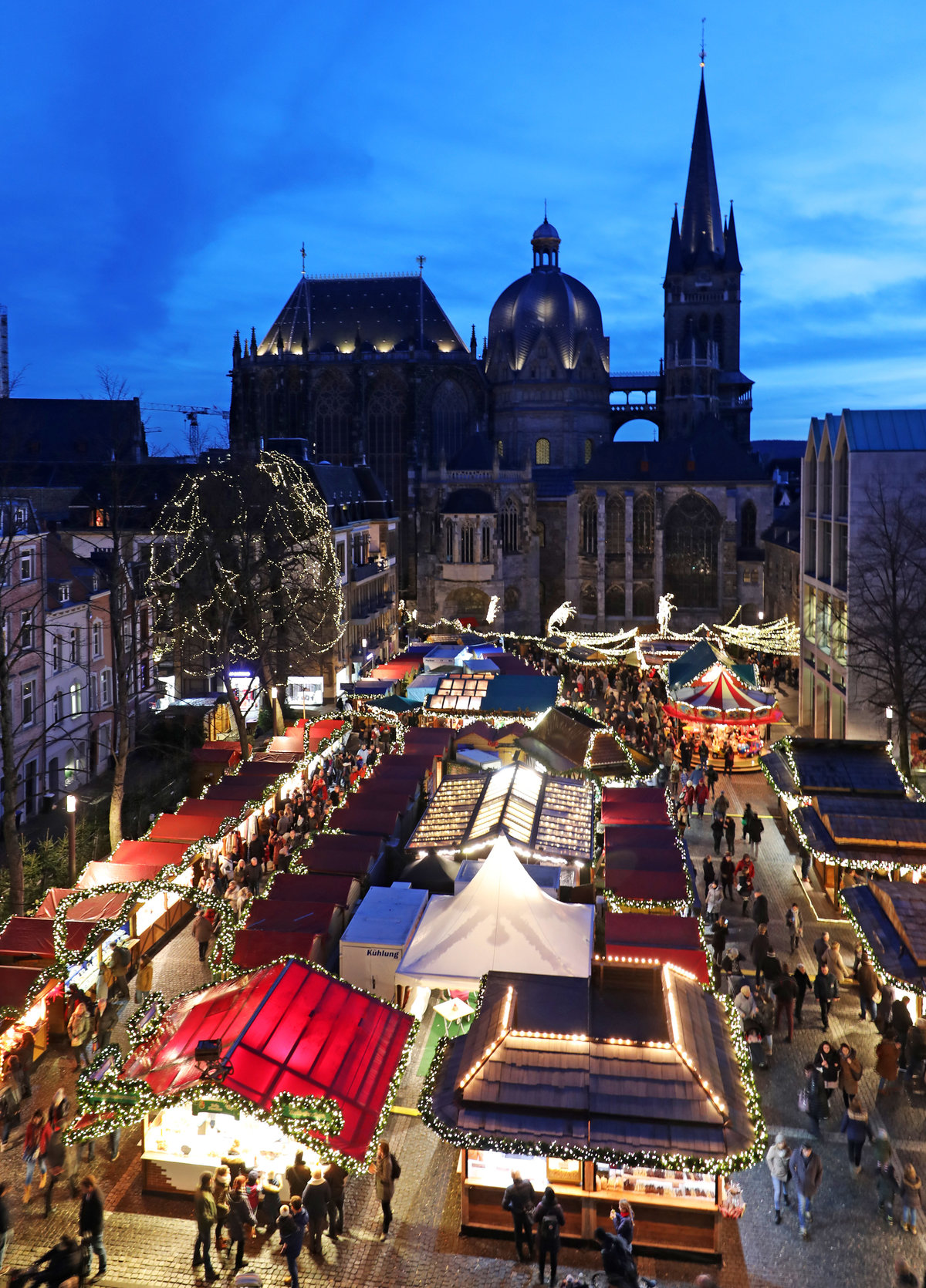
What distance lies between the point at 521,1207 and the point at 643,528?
58.9m

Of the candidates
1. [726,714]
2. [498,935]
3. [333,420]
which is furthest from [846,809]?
[333,420]

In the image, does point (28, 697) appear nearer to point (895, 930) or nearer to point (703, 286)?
point (895, 930)

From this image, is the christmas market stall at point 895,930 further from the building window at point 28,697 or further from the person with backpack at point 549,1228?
the building window at point 28,697

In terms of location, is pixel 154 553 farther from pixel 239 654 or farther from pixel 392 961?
pixel 392 961

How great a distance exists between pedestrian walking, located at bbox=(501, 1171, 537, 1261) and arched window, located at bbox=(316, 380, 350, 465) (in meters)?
64.2

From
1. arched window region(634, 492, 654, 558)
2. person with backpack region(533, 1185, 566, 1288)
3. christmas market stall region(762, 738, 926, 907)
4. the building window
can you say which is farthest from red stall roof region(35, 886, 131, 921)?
arched window region(634, 492, 654, 558)

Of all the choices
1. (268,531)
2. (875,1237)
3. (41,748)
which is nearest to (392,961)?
(875,1237)

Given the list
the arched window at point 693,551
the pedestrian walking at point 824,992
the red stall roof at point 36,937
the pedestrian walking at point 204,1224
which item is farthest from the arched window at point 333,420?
the pedestrian walking at point 204,1224

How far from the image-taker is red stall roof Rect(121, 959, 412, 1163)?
11.2m

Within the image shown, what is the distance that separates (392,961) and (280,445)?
38471 millimetres

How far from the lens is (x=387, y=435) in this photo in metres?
71.6

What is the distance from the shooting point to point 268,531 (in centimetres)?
3641

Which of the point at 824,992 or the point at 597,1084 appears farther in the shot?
the point at 824,992

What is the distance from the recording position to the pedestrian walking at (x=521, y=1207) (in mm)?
10781
